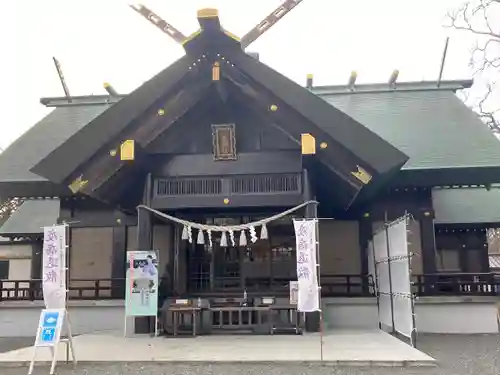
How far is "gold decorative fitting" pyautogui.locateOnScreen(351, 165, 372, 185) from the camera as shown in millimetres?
8916

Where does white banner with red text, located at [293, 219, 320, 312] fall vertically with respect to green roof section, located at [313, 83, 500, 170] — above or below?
below

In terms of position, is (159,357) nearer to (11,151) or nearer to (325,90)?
(11,151)

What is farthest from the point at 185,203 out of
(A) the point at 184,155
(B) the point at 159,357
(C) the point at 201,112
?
(B) the point at 159,357

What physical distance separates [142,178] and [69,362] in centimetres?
410

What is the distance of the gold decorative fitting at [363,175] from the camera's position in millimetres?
8916

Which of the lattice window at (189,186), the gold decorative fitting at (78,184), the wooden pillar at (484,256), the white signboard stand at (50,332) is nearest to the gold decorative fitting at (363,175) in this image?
the lattice window at (189,186)

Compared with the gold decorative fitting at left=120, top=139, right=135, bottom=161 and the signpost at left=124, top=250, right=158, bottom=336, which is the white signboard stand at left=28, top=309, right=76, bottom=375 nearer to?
the signpost at left=124, top=250, right=158, bottom=336

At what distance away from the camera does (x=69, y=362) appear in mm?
7410

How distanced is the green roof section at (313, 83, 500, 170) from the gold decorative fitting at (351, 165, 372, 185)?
9.79 ft

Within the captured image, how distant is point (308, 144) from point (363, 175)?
114cm

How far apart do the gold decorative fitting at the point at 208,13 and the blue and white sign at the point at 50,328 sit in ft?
17.3

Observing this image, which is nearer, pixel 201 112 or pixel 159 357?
pixel 159 357

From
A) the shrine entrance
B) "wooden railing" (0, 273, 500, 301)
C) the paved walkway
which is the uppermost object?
the shrine entrance

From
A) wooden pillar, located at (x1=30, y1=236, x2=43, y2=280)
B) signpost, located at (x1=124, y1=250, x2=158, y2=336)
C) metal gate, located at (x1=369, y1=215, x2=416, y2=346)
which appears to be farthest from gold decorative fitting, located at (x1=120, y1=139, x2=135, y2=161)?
wooden pillar, located at (x1=30, y1=236, x2=43, y2=280)
